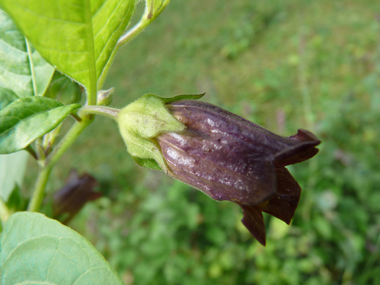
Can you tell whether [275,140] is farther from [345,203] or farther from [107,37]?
[345,203]

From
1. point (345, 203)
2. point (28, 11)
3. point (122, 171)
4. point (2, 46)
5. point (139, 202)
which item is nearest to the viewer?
point (28, 11)

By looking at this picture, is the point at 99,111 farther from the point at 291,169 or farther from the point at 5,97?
the point at 291,169

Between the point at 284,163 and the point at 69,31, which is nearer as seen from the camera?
the point at 69,31

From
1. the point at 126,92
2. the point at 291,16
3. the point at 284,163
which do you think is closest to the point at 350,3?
the point at 291,16

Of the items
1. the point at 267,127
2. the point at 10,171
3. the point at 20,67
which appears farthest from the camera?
the point at 267,127

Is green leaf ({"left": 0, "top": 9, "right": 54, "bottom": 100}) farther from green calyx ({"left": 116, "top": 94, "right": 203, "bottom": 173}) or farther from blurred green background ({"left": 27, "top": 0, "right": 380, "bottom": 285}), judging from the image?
blurred green background ({"left": 27, "top": 0, "right": 380, "bottom": 285})

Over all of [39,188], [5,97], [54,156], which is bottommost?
[39,188]

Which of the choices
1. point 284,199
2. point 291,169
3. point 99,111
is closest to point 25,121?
point 99,111

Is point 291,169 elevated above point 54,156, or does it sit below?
below
